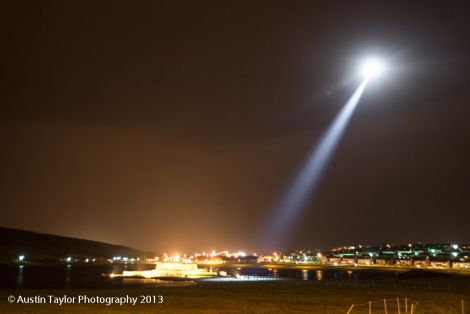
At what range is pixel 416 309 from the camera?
1344 inches

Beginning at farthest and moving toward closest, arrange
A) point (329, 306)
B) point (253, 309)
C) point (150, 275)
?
point (150, 275)
point (329, 306)
point (253, 309)

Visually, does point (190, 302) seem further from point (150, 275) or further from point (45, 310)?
point (150, 275)

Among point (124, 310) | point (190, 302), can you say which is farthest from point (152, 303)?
point (124, 310)

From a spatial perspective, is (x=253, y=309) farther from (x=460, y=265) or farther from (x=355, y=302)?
(x=460, y=265)

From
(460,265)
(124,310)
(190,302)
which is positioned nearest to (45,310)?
(124,310)

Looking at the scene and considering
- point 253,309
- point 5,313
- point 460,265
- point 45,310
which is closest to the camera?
point 5,313

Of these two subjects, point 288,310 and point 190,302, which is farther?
point 190,302

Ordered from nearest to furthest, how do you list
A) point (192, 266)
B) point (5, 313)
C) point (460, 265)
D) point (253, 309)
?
point (5, 313) < point (253, 309) < point (192, 266) < point (460, 265)

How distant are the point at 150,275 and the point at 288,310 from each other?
85.2 meters

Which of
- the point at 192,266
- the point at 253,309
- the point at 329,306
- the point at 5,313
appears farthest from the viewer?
the point at 192,266

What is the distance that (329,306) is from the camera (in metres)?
37.8

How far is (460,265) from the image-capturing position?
546 feet

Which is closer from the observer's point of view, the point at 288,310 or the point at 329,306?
the point at 288,310

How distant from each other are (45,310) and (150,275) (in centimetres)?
8469
